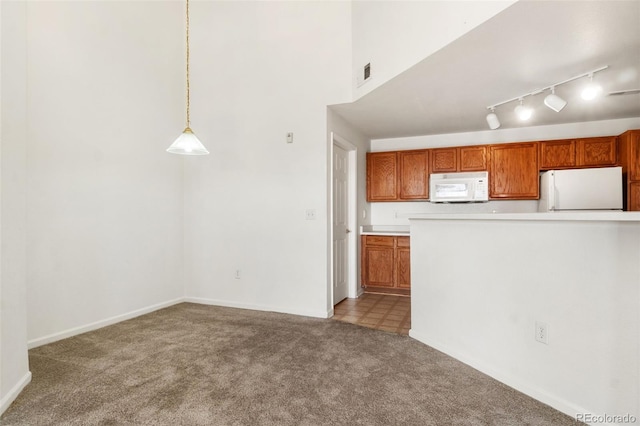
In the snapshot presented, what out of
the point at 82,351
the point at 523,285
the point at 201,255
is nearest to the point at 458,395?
the point at 523,285

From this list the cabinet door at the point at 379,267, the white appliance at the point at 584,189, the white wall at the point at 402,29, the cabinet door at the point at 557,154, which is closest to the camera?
the white wall at the point at 402,29

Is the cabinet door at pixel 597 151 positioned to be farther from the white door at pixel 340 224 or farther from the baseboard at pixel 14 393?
the baseboard at pixel 14 393

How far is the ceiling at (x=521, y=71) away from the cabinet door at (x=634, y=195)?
93 centimetres

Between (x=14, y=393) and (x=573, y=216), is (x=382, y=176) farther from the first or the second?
(x=14, y=393)

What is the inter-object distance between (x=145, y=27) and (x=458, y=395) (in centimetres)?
484

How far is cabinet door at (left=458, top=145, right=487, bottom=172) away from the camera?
4.70m

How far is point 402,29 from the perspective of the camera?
2814mm

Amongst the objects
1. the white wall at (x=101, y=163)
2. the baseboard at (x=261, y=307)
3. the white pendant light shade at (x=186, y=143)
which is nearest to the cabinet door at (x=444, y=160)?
the baseboard at (x=261, y=307)

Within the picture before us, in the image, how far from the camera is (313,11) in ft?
12.1

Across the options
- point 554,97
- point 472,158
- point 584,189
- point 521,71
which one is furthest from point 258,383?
point 584,189

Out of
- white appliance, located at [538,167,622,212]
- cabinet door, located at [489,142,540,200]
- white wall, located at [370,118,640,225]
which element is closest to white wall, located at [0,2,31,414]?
white wall, located at [370,118,640,225]

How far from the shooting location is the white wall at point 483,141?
174 inches

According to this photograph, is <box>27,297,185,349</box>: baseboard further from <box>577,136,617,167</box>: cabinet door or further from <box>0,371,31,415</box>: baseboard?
<box>577,136,617,167</box>: cabinet door

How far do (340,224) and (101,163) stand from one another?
286 cm
